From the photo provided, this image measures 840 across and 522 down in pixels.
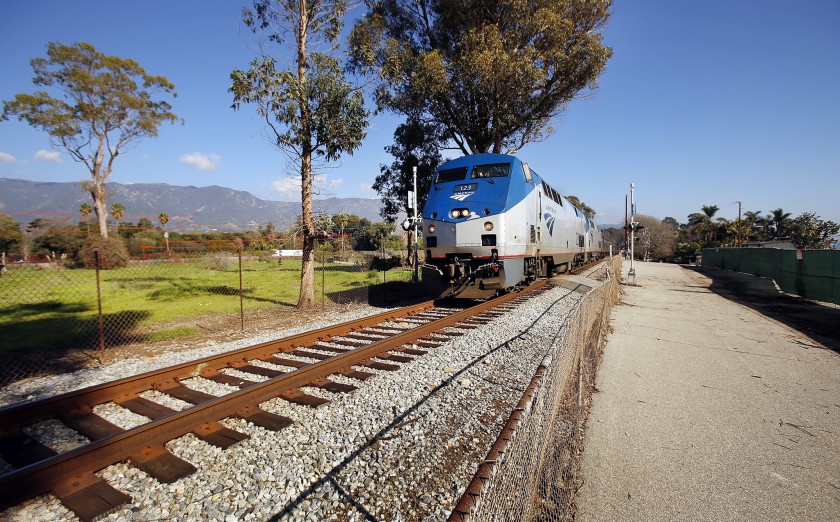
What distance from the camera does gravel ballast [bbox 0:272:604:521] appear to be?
8.65 feet

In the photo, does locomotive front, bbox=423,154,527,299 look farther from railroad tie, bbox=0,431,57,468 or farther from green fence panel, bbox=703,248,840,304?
green fence panel, bbox=703,248,840,304

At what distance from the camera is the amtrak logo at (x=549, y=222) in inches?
505

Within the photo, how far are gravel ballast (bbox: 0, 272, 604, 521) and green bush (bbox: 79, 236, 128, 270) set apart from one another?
1987 centimetres

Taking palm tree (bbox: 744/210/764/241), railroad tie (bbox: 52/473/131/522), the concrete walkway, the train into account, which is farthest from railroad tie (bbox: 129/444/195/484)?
palm tree (bbox: 744/210/764/241)

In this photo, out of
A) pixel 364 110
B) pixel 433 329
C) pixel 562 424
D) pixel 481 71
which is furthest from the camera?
pixel 481 71

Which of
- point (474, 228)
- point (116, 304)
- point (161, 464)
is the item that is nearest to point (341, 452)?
point (161, 464)

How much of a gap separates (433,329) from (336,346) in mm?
1990

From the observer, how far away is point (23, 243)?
13492mm

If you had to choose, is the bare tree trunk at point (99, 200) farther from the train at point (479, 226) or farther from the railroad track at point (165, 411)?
the railroad track at point (165, 411)

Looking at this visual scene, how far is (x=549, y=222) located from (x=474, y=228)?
15.6 feet

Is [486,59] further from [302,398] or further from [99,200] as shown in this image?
[99,200]

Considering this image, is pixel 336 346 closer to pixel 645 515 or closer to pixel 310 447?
pixel 310 447

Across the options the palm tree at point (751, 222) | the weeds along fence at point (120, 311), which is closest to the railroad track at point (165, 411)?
the weeds along fence at point (120, 311)

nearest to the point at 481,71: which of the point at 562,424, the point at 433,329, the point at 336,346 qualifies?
the point at 433,329
